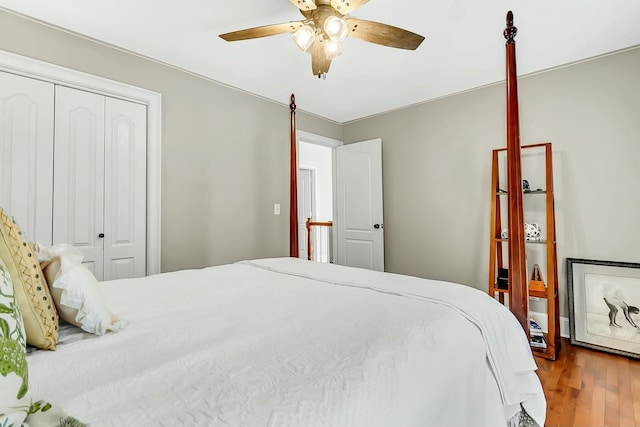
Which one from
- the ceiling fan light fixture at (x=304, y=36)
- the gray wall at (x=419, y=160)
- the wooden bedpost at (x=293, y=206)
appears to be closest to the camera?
the ceiling fan light fixture at (x=304, y=36)

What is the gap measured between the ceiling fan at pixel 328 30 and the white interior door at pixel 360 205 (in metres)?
2.10

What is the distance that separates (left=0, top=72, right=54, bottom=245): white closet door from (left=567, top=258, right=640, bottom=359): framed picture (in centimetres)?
411

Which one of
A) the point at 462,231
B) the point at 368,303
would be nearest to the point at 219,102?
the point at 368,303

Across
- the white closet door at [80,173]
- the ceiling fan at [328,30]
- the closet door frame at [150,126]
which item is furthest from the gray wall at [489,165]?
the white closet door at [80,173]

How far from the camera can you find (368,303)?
1147 millimetres

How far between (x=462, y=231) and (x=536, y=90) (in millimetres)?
1503

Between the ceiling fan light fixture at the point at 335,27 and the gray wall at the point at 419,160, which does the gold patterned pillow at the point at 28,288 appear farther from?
the gray wall at the point at 419,160

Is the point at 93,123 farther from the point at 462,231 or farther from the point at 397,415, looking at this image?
the point at 462,231

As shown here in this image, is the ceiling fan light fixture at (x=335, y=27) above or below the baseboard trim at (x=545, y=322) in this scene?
above

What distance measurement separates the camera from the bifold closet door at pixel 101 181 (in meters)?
2.12

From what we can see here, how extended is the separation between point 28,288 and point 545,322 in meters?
3.56

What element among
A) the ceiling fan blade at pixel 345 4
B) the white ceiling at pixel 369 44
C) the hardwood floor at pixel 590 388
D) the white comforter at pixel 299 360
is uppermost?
the white ceiling at pixel 369 44

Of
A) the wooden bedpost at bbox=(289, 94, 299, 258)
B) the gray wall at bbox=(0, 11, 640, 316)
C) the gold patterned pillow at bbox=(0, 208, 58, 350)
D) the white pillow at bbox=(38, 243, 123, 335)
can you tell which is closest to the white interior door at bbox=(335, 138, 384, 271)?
the gray wall at bbox=(0, 11, 640, 316)

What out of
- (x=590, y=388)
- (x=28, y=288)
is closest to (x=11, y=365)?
(x=28, y=288)
